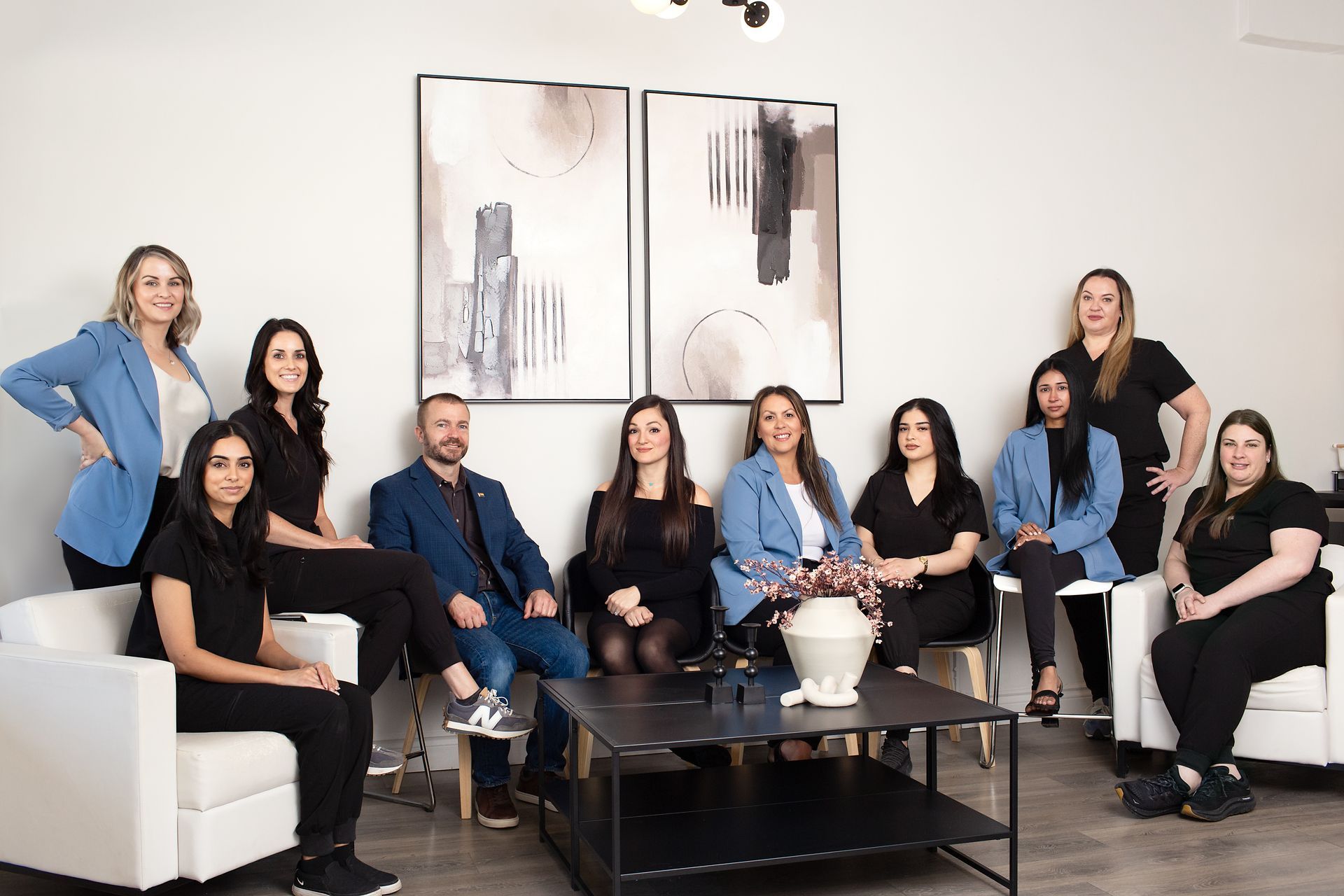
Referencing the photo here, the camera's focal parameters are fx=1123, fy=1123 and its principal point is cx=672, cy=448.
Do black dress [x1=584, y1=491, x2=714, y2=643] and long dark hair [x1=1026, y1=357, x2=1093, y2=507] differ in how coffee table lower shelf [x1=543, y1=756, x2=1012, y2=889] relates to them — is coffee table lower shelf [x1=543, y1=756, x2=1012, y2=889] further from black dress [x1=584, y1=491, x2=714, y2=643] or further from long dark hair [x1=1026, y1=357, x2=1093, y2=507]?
long dark hair [x1=1026, y1=357, x2=1093, y2=507]

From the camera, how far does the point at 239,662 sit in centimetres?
279

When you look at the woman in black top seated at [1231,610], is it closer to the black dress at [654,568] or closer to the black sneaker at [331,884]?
the black dress at [654,568]

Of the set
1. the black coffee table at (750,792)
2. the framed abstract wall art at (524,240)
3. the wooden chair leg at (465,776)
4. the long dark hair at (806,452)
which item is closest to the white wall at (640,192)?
the framed abstract wall art at (524,240)

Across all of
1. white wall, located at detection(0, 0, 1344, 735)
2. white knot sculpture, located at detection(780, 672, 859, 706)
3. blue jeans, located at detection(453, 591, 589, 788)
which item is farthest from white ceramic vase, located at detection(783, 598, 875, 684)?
white wall, located at detection(0, 0, 1344, 735)

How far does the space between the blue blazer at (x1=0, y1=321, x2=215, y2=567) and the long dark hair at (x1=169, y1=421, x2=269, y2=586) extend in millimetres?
499

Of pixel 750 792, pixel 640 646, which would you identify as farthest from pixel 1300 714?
Result: pixel 640 646

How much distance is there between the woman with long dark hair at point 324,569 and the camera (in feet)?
11.0

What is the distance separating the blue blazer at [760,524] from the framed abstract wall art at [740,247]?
15.8 inches

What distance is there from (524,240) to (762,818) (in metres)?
2.37

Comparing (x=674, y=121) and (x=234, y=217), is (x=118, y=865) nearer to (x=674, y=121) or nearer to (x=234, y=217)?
(x=234, y=217)

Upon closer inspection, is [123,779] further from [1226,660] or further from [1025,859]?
[1226,660]

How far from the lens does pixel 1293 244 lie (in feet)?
17.0

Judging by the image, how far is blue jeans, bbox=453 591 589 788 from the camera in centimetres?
349

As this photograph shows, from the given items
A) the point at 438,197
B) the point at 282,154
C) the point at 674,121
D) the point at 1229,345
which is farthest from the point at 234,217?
the point at 1229,345
